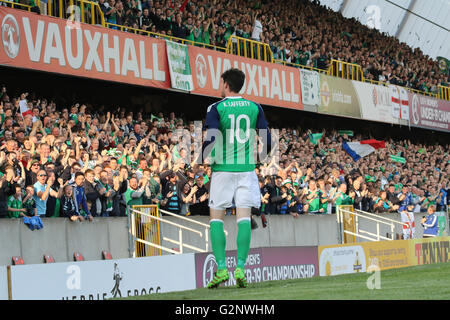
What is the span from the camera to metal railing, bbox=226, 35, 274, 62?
87.6 ft

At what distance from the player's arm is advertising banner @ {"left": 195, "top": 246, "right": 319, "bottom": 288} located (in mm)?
5650

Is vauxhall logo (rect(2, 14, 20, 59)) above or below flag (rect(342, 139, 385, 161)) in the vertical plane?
above

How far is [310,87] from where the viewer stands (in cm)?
3022

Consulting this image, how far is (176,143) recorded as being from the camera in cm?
2080

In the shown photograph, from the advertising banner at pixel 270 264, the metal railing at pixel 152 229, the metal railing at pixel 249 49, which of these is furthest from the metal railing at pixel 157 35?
the advertising banner at pixel 270 264

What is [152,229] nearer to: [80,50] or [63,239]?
[63,239]

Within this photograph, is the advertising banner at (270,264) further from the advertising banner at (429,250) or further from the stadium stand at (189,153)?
the advertising banner at (429,250)

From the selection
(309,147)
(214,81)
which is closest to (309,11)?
(309,147)

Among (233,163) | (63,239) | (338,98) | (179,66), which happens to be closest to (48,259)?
(63,239)

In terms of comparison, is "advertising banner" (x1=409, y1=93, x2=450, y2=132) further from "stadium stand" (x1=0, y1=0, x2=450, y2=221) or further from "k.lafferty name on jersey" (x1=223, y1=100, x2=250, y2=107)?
"k.lafferty name on jersey" (x1=223, y1=100, x2=250, y2=107)

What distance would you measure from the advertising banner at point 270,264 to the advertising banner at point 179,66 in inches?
329

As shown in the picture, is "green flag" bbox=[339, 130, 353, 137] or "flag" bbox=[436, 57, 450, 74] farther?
"flag" bbox=[436, 57, 450, 74]

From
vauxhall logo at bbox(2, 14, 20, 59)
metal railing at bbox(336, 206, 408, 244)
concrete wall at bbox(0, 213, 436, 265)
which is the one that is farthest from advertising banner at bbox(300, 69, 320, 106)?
vauxhall logo at bbox(2, 14, 20, 59)
